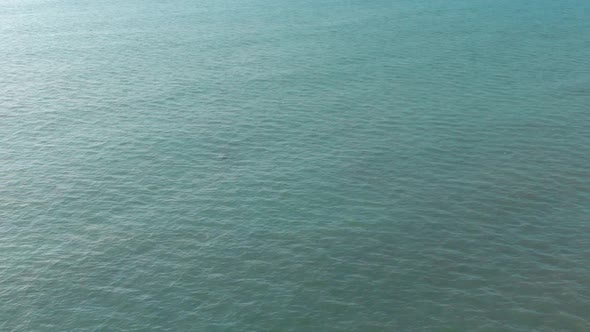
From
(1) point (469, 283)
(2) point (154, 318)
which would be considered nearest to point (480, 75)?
(1) point (469, 283)

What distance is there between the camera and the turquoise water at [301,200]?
94.3 metres

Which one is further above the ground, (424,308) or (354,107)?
(354,107)

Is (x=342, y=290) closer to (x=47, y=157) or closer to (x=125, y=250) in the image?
(x=125, y=250)

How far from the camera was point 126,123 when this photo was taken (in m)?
159

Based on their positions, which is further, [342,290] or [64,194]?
[64,194]

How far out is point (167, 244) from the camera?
11050 cm

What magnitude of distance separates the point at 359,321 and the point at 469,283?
1944 centimetres

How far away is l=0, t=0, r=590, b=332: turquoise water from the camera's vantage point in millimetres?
94312

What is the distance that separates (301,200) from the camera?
122250mm

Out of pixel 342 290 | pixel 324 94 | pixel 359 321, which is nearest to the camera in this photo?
pixel 359 321

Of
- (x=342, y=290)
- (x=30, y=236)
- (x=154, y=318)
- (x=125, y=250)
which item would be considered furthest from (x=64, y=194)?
(x=342, y=290)

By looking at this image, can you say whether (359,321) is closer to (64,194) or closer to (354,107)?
(64,194)

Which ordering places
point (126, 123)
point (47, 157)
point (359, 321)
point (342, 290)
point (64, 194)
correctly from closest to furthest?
point (359, 321)
point (342, 290)
point (64, 194)
point (47, 157)
point (126, 123)

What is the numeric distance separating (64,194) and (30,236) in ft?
49.7
